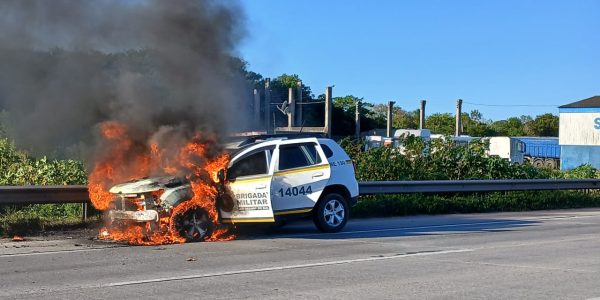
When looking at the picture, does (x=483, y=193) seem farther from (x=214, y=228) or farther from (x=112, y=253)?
(x=112, y=253)

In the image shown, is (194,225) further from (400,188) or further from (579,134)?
(579,134)

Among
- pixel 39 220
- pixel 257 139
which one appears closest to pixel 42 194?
pixel 39 220

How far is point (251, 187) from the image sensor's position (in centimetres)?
1276

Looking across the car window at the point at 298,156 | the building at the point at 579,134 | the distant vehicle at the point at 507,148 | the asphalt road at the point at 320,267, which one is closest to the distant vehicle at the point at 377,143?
the asphalt road at the point at 320,267

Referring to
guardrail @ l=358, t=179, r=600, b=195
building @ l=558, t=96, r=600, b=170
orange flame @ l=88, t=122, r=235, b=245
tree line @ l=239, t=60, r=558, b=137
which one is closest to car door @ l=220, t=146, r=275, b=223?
orange flame @ l=88, t=122, r=235, b=245

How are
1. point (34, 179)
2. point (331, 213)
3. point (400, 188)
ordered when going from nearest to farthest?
point (331, 213) → point (34, 179) → point (400, 188)

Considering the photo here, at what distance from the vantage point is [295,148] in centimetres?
1342

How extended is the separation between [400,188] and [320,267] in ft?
32.8

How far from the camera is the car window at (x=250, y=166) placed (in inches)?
512

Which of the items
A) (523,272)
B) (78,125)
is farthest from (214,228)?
(523,272)

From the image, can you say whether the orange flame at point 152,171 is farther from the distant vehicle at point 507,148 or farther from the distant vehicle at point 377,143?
the distant vehicle at point 507,148

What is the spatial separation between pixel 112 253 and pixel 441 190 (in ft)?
39.1

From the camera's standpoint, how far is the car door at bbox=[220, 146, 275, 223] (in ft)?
41.6

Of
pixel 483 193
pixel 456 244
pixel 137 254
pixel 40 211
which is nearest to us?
pixel 137 254
